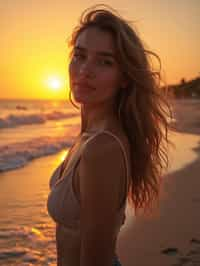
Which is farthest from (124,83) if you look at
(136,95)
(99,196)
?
(99,196)

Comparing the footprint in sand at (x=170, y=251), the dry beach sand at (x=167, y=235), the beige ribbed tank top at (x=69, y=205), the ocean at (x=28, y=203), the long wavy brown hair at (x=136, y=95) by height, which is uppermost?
the long wavy brown hair at (x=136, y=95)

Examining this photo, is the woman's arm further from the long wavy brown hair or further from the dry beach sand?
the dry beach sand

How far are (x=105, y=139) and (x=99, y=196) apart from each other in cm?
23

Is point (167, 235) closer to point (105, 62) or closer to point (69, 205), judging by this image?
point (69, 205)

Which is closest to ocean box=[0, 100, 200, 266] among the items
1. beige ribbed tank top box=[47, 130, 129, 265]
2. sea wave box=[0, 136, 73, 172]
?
sea wave box=[0, 136, 73, 172]

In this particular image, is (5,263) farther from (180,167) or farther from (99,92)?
(180,167)

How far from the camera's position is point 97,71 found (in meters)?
1.68

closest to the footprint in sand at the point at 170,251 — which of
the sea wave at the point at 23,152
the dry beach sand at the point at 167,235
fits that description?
the dry beach sand at the point at 167,235

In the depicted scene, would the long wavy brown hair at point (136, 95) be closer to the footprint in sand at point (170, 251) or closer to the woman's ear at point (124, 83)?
the woman's ear at point (124, 83)

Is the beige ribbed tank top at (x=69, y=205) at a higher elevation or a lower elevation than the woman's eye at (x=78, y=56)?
lower

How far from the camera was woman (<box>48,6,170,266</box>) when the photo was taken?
142 centimetres

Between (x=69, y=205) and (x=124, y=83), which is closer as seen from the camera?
(x=69, y=205)

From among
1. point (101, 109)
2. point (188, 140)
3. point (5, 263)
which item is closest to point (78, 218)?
point (101, 109)

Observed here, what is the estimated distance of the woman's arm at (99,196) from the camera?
1.39 m
